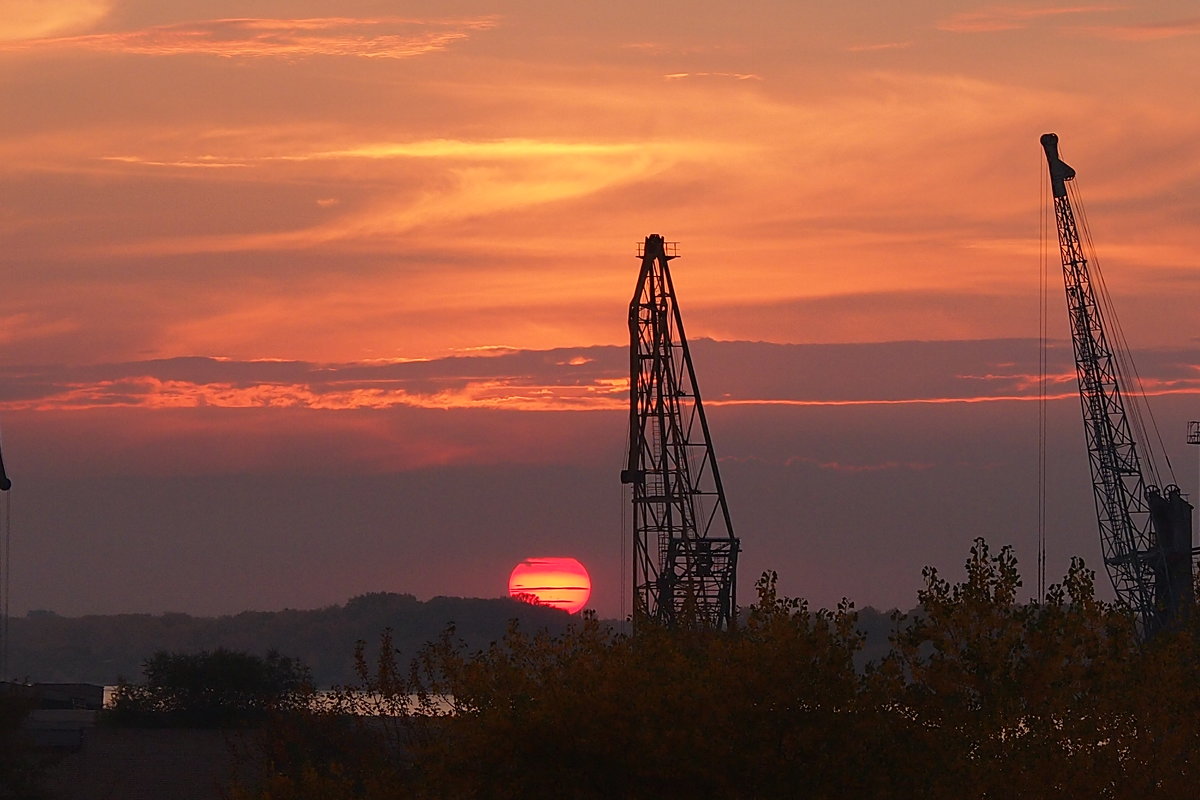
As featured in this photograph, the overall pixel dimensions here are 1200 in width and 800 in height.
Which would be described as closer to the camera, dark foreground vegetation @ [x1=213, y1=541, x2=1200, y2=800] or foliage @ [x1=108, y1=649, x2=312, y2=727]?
dark foreground vegetation @ [x1=213, y1=541, x2=1200, y2=800]

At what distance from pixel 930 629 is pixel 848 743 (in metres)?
3.42

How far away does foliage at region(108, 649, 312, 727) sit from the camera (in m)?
117

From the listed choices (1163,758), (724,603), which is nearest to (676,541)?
(724,603)

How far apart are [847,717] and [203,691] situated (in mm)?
92724

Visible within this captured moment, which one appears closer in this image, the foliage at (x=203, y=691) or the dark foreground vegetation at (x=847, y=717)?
the dark foreground vegetation at (x=847, y=717)

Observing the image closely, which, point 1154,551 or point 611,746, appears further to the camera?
point 1154,551

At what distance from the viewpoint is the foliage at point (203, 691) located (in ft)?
385

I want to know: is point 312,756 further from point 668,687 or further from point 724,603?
point 668,687

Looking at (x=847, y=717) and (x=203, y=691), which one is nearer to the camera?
(x=847, y=717)

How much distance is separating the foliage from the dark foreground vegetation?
81819mm

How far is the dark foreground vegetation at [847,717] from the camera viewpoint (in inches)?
1325

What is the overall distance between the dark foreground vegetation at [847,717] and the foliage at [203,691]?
81.8 m

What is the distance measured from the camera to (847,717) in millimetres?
34500

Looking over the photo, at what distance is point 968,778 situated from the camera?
33812 millimetres
